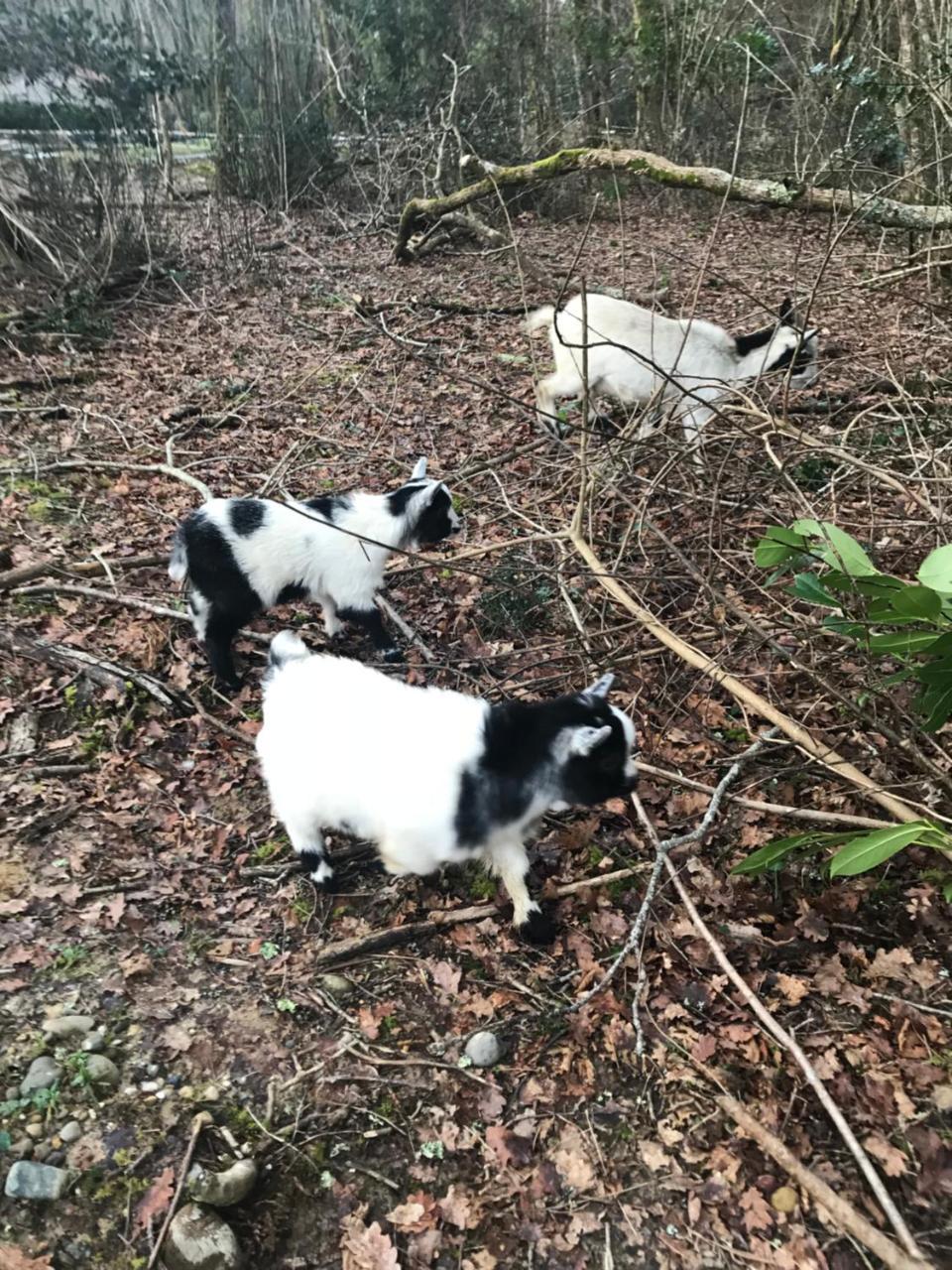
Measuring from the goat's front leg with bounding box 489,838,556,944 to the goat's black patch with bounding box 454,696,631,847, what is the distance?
27cm

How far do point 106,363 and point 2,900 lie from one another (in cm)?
752

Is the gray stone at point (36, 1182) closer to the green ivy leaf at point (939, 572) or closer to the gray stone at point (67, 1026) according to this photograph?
the gray stone at point (67, 1026)

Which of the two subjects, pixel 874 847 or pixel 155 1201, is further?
pixel 155 1201

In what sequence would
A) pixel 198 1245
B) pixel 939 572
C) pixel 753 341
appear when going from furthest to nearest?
1. pixel 753 341
2. pixel 198 1245
3. pixel 939 572

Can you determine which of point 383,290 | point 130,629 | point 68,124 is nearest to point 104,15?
point 68,124

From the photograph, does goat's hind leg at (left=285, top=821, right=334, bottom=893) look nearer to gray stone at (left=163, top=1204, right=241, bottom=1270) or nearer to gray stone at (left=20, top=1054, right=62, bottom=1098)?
gray stone at (left=20, top=1054, right=62, bottom=1098)

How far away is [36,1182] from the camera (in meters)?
2.53

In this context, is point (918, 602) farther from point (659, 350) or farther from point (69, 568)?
point (69, 568)

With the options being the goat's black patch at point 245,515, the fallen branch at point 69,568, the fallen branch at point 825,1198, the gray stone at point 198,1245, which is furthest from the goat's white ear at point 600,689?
the fallen branch at point 69,568

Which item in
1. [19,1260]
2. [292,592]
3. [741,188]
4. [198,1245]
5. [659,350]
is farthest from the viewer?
[741,188]

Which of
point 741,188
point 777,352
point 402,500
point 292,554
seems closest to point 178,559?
point 292,554

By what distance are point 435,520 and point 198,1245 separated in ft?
12.2

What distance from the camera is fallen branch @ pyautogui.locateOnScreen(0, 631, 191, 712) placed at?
4637 mm

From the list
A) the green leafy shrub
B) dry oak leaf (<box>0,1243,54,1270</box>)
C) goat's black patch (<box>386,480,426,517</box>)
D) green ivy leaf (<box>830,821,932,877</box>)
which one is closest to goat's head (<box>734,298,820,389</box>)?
goat's black patch (<box>386,480,426,517</box>)
